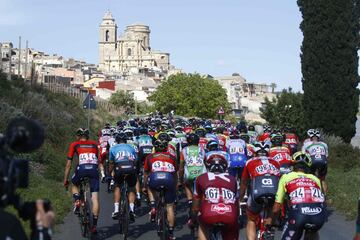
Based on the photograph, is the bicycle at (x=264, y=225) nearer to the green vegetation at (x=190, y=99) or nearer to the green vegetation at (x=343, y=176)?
the green vegetation at (x=343, y=176)

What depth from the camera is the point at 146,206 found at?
703 inches

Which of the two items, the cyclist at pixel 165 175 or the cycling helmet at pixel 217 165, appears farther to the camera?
the cyclist at pixel 165 175

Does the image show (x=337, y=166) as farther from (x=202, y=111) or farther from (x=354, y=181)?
(x=202, y=111)

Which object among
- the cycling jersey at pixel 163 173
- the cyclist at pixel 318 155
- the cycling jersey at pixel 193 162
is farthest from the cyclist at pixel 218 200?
the cyclist at pixel 318 155

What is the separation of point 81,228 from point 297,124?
87.8 ft

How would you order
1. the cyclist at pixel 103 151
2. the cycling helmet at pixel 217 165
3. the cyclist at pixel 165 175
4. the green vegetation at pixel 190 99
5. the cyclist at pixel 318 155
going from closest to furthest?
1. the cycling helmet at pixel 217 165
2. the cyclist at pixel 165 175
3. the cyclist at pixel 318 155
4. the cyclist at pixel 103 151
5. the green vegetation at pixel 190 99

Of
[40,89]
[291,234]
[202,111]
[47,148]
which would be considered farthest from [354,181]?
[202,111]

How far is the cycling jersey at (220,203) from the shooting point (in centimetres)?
884

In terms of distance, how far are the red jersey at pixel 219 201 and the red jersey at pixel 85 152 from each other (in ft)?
14.6

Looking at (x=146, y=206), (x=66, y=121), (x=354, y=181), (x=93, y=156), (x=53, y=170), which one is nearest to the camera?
(x=93, y=156)

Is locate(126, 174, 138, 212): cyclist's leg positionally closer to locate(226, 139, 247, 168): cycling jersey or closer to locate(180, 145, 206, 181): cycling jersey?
locate(180, 145, 206, 181): cycling jersey

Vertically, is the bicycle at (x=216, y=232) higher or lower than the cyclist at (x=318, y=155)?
lower

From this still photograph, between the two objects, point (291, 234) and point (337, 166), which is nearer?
point (291, 234)

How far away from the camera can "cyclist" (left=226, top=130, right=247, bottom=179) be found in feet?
52.2
